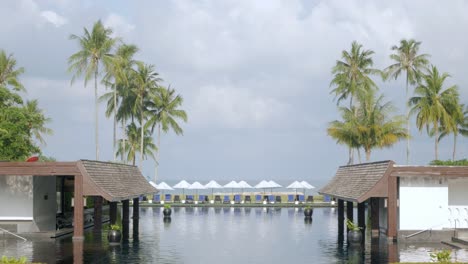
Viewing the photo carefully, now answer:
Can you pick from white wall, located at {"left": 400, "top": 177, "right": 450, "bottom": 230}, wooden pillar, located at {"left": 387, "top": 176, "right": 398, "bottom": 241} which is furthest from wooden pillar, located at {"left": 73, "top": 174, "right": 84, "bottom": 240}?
white wall, located at {"left": 400, "top": 177, "right": 450, "bottom": 230}

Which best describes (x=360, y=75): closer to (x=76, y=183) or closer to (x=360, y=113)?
(x=360, y=113)

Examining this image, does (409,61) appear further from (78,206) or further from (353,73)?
(78,206)

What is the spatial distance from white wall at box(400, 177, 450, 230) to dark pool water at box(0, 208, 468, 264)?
2.48 m

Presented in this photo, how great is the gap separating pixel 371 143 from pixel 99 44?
2548 cm

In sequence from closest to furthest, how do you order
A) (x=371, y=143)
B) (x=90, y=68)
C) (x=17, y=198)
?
1. (x=17, y=198)
2. (x=90, y=68)
3. (x=371, y=143)

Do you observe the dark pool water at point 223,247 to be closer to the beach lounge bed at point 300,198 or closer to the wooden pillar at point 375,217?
the wooden pillar at point 375,217

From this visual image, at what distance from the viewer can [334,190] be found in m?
40.9

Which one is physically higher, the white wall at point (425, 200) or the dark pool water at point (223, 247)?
the white wall at point (425, 200)

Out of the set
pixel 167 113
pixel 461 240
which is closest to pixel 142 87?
pixel 167 113

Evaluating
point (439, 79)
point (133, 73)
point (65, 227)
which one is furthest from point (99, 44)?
point (439, 79)

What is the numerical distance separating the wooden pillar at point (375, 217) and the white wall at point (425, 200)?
2.88m

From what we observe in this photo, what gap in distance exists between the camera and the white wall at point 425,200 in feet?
111

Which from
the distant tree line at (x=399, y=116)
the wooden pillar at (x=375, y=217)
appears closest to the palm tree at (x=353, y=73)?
the distant tree line at (x=399, y=116)

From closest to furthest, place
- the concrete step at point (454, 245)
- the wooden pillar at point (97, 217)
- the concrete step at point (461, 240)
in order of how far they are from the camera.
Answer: the concrete step at point (454, 245) < the concrete step at point (461, 240) < the wooden pillar at point (97, 217)
